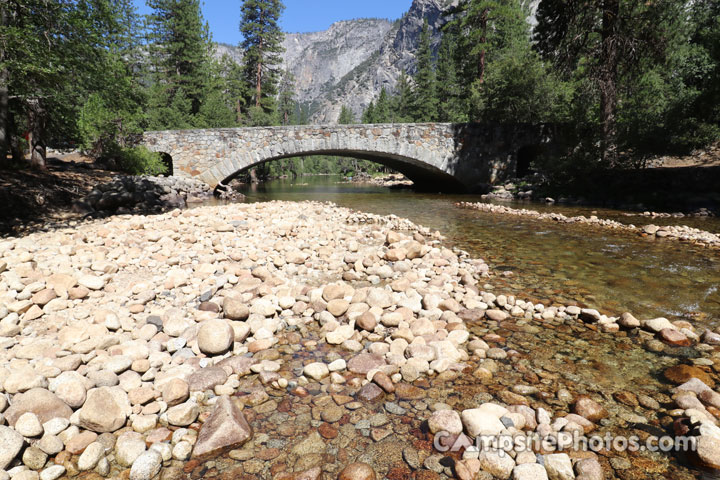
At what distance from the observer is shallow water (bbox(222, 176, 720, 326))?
4074 millimetres

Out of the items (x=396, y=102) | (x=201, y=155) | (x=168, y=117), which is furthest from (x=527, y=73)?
(x=396, y=102)

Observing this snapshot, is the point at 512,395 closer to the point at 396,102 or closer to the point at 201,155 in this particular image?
the point at 201,155

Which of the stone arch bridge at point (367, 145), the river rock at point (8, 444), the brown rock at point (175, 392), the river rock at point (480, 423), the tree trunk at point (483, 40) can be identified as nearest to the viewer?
A: the river rock at point (8, 444)

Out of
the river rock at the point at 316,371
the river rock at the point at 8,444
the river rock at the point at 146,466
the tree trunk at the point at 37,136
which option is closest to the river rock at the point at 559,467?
the river rock at the point at 316,371

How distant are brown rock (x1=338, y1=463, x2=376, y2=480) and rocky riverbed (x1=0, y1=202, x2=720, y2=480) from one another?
0.04ft

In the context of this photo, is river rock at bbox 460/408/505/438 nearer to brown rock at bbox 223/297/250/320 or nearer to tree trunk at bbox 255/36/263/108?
brown rock at bbox 223/297/250/320

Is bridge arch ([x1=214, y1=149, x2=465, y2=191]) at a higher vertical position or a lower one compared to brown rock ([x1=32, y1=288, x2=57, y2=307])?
Answer: higher

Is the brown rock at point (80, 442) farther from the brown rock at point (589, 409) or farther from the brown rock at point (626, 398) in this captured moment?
the brown rock at point (626, 398)

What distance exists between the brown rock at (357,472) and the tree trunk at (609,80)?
15383 millimetres

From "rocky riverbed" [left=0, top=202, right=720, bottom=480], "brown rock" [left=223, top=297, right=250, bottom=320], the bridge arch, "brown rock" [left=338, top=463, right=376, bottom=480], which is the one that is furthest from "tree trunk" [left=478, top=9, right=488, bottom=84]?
"brown rock" [left=338, top=463, right=376, bottom=480]

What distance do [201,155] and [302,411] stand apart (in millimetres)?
17771

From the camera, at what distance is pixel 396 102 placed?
5675 cm

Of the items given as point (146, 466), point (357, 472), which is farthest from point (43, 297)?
point (357, 472)

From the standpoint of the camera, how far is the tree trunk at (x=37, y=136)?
11250mm
